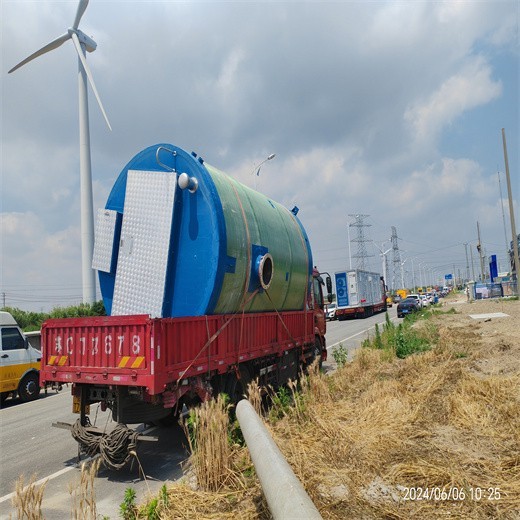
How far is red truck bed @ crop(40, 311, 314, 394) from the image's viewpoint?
5.41 metres

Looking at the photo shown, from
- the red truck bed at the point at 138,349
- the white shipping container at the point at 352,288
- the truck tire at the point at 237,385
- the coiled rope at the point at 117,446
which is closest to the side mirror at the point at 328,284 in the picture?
the truck tire at the point at 237,385

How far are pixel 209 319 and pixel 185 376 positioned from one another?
1010 mm

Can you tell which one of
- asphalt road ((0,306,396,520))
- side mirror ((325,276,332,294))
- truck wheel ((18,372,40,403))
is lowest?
asphalt road ((0,306,396,520))

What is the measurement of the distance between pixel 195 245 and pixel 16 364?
7.36m

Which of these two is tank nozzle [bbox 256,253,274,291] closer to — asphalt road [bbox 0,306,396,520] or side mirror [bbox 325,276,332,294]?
asphalt road [bbox 0,306,396,520]

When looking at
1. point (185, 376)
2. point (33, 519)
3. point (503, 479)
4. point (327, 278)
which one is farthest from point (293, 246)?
point (33, 519)

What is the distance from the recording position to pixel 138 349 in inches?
215

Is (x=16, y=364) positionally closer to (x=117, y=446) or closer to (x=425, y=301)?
(x=117, y=446)

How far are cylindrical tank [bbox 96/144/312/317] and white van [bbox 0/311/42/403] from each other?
5244 millimetres

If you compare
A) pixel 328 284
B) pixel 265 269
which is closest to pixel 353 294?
pixel 328 284

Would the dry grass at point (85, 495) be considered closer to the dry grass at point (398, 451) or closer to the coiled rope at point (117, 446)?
the dry grass at point (398, 451)

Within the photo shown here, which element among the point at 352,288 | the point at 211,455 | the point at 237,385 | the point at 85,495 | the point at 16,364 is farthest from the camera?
the point at 352,288
